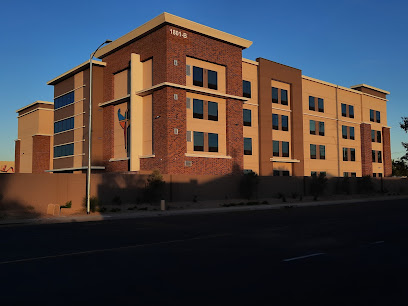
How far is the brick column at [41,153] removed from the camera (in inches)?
2361

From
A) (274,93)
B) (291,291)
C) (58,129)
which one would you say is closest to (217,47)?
(274,93)

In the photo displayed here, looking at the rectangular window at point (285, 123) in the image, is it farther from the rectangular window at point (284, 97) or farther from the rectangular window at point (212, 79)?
the rectangular window at point (212, 79)

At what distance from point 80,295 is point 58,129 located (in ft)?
165

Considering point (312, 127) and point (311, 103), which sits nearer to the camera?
point (312, 127)

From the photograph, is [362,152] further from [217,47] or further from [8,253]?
[8,253]

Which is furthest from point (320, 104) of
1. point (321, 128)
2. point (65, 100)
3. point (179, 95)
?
point (65, 100)

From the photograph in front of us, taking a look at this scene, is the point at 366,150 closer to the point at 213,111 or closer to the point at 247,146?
the point at 247,146

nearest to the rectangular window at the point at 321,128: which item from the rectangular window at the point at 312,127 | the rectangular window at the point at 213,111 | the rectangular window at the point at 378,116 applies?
the rectangular window at the point at 312,127

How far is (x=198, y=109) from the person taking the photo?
41562 mm

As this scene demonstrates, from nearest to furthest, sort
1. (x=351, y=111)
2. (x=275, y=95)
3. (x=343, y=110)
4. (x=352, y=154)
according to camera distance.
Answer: (x=275, y=95) < (x=343, y=110) < (x=352, y=154) < (x=351, y=111)

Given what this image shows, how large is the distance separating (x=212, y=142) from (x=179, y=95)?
616 cm

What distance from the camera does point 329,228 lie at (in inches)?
632

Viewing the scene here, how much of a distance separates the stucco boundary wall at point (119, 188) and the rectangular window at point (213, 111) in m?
7.03

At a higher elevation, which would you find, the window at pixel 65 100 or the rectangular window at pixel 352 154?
the window at pixel 65 100
